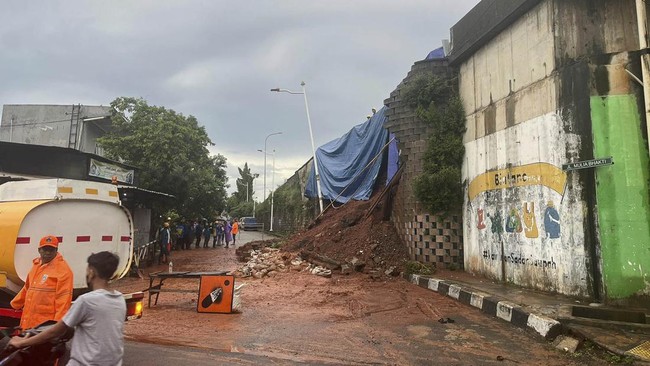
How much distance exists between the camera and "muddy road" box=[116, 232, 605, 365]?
5.21m

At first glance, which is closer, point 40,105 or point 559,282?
point 559,282

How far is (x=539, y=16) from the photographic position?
27.5 feet

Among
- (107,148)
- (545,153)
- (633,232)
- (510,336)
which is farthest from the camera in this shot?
(107,148)

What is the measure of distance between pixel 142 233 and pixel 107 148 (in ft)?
17.5

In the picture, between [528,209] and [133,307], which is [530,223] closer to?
[528,209]

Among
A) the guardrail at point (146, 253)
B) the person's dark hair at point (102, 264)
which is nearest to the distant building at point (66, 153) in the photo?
the guardrail at point (146, 253)

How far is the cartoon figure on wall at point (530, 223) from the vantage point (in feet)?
27.3

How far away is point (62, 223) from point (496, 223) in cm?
846

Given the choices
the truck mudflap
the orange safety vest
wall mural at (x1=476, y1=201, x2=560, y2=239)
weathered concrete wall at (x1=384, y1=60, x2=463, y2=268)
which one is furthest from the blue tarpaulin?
Result: the orange safety vest

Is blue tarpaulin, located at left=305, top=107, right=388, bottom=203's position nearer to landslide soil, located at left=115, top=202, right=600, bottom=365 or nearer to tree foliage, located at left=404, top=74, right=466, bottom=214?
tree foliage, located at left=404, top=74, right=466, bottom=214

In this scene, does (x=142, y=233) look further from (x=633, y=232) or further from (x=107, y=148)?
(x=633, y=232)

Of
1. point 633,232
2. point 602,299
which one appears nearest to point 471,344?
point 602,299

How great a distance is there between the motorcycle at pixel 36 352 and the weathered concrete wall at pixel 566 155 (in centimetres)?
761

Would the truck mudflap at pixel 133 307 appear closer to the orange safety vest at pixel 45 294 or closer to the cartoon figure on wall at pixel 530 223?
the orange safety vest at pixel 45 294
